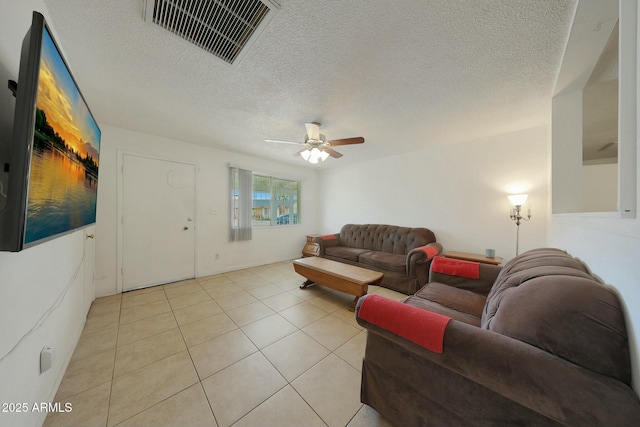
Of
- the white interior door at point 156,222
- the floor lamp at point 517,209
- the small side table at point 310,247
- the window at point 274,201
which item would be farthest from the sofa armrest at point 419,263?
the white interior door at point 156,222

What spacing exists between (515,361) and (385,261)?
7.77 feet

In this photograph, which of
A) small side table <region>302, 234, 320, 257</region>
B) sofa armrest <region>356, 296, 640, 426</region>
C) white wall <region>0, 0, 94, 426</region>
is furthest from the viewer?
small side table <region>302, 234, 320, 257</region>

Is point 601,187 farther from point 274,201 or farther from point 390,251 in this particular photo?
point 274,201

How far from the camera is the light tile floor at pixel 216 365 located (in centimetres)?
116

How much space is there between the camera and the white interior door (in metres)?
2.84

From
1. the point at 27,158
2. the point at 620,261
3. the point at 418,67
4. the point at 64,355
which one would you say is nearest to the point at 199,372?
the point at 64,355

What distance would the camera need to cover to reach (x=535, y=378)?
69cm

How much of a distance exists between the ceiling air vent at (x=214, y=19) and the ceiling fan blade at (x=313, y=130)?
1.04m

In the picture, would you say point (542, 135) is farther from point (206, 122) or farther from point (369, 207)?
point (206, 122)

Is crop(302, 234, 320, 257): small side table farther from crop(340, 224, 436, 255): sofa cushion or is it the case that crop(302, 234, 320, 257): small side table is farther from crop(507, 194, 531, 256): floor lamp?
crop(507, 194, 531, 256): floor lamp

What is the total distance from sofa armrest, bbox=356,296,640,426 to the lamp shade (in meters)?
2.68

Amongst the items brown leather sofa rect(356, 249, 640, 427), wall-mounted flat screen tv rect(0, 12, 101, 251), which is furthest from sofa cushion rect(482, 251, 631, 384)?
wall-mounted flat screen tv rect(0, 12, 101, 251)

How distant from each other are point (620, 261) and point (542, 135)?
9.46 feet

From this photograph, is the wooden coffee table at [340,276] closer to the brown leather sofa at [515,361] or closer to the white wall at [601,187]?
the brown leather sofa at [515,361]
